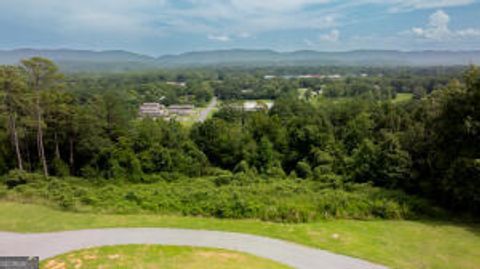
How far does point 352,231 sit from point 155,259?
616cm

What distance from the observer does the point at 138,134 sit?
75.3 feet

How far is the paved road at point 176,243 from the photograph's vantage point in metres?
8.50

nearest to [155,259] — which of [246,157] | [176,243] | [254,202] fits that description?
[176,243]

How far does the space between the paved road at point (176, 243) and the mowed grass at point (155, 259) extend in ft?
1.01

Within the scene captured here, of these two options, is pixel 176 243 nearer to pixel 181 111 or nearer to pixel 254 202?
pixel 254 202

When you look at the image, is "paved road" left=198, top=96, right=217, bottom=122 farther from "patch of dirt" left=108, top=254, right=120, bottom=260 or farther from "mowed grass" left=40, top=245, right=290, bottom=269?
"patch of dirt" left=108, top=254, right=120, bottom=260

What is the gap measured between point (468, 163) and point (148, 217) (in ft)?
37.1

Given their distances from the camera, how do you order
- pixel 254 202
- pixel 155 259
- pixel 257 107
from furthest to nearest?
pixel 257 107
pixel 254 202
pixel 155 259

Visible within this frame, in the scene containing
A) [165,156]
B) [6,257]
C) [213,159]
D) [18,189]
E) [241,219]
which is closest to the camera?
[6,257]

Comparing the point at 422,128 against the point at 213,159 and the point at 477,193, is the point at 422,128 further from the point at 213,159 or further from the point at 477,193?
the point at 213,159

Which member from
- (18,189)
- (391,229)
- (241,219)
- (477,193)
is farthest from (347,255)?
(18,189)

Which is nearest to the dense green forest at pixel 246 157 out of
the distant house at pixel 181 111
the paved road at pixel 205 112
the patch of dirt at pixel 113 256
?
the patch of dirt at pixel 113 256

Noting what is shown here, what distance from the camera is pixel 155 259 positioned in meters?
8.56

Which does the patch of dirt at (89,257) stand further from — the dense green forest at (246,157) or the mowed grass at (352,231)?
the dense green forest at (246,157)
